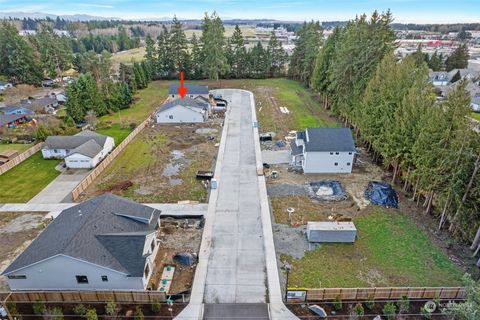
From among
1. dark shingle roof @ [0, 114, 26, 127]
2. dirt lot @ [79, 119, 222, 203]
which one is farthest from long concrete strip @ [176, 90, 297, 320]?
dark shingle roof @ [0, 114, 26, 127]

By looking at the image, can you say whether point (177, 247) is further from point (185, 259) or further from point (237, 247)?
point (237, 247)

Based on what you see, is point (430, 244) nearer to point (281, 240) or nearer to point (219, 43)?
point (281, 240)

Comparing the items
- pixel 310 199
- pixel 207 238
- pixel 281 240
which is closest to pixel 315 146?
pixel 310 199

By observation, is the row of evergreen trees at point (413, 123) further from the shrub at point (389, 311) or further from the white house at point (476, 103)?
the white house at point (476, 103)

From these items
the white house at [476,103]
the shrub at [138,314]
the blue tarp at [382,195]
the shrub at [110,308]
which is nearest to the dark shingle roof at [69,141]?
the shrub at [110,308]

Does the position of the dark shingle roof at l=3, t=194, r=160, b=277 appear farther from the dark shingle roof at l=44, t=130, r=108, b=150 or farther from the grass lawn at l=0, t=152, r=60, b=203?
the dark shingle roof at l=44, t=130, r=108, b=150

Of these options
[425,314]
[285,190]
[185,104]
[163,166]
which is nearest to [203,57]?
[185,104]
